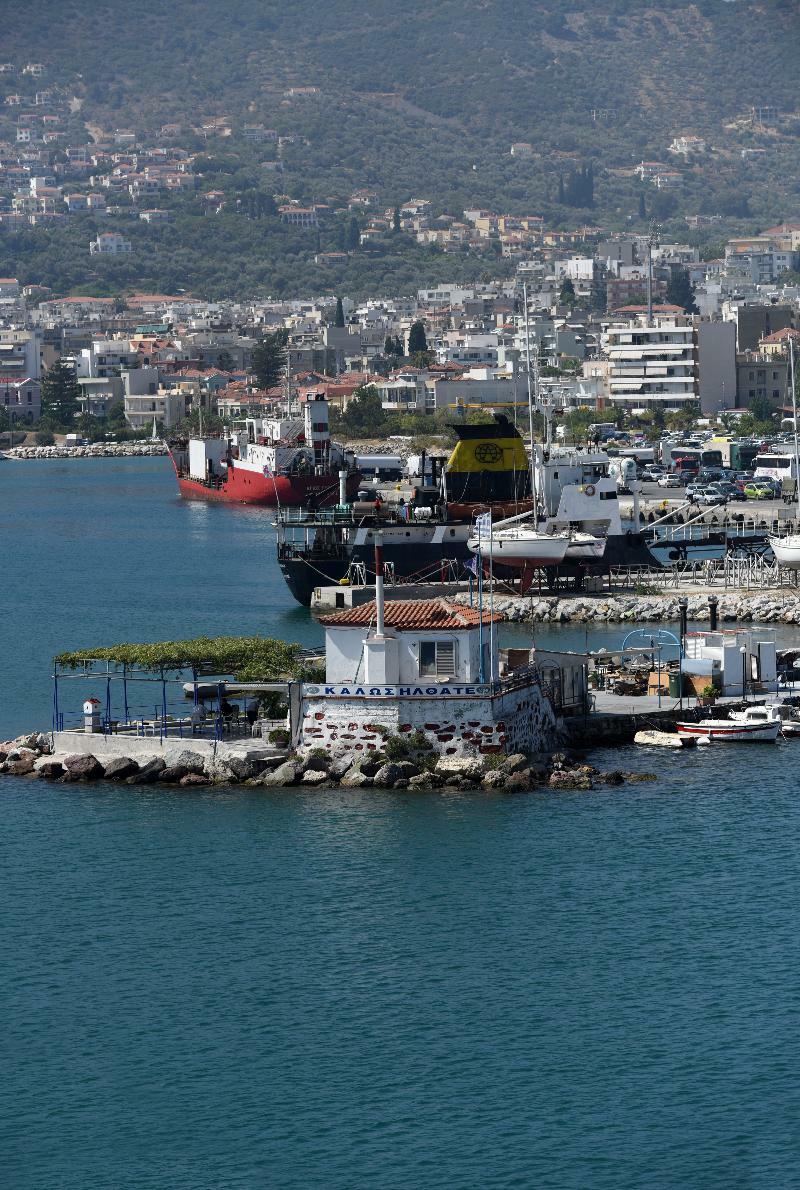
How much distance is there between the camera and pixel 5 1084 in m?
19.9

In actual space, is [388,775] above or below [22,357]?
below

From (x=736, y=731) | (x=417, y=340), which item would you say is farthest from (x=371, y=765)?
(x=417, y=340)

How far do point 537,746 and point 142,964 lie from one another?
322 inches

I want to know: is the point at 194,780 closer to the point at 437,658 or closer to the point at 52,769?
the point at 52,769

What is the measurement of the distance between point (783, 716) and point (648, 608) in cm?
1322

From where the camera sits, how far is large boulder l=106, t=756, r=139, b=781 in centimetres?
2902

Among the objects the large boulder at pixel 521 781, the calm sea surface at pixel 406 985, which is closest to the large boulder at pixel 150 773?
the calm sea surface at pixel 406 985

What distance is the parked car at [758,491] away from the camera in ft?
227

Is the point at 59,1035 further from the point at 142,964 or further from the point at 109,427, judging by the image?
the point at 109,427

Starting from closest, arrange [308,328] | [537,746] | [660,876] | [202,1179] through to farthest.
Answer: [202,1179] → [660,876] → [537,746] → [308,328]

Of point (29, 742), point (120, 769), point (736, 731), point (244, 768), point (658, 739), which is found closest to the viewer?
point (244, 768)

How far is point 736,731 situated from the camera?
30703 mm

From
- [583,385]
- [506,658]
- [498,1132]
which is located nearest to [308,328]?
[583,385]

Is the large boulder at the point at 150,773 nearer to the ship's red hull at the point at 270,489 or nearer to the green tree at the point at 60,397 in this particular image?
the ship's red hull at the point at 270,489
